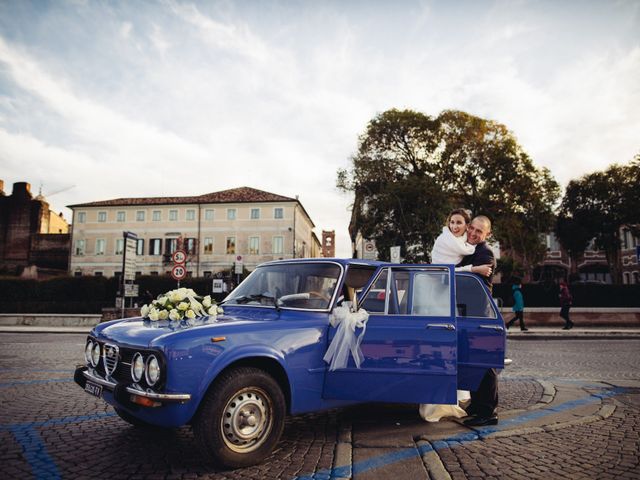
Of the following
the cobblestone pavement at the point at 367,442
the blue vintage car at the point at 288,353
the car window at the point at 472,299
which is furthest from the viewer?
the car window at the point at 472,299

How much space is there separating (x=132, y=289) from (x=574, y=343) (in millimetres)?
17056

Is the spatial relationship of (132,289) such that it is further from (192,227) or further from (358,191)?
(192,227)

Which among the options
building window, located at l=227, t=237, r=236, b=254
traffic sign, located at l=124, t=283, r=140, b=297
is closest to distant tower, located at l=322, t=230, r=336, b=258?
building window, located at l=227, t=237, r=236, b=254

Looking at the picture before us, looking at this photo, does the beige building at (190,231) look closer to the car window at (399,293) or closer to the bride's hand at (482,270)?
the bride's hand at (482,270)

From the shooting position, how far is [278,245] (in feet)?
188

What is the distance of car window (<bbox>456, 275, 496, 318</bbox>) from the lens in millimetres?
4910

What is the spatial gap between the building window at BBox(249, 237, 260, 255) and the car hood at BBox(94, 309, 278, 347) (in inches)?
2093

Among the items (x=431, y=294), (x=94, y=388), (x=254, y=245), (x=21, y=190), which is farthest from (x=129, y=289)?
(x=21, y=190)

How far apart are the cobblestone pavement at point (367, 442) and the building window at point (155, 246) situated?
54.2m

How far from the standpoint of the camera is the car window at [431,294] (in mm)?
4551

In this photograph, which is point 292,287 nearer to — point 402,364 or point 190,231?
point 402,364

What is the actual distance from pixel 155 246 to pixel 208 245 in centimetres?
708

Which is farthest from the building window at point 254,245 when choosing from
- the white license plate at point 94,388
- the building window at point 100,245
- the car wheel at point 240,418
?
the car wheel at point 240,418

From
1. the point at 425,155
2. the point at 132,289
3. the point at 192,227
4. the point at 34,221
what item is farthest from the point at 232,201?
the point at 132,289
